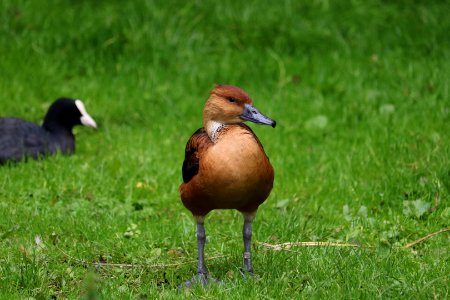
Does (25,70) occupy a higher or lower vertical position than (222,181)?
lower

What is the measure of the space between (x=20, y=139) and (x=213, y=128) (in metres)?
3.37

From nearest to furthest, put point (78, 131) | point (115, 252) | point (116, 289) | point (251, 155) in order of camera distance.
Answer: point (251, 155)
point (116, 289)
point (115, 252)
point (78, 131)

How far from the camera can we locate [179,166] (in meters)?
7.48

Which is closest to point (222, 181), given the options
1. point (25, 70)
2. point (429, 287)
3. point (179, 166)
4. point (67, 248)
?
point (429, 287)

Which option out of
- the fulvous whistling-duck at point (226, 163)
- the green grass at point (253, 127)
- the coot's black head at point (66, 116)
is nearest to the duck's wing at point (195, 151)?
the fulvous whistling-duck at point (226, 163)

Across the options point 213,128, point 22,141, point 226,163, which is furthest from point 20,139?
point 226,163

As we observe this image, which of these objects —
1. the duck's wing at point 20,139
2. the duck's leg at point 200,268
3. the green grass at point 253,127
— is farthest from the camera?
the duck's wing at point 20,139

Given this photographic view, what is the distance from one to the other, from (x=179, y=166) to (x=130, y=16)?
3202mm

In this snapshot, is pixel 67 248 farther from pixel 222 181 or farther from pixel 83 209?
pixel 222 181

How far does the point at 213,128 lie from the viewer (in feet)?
15.8

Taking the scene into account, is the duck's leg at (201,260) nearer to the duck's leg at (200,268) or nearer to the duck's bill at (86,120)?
the duck's leg at (200,268)

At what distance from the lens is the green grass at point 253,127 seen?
17.1 feet

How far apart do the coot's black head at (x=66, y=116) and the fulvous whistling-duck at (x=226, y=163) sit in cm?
351

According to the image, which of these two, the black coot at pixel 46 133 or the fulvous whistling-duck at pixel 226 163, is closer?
the fulvous whistling-duck at pixel 226 163
